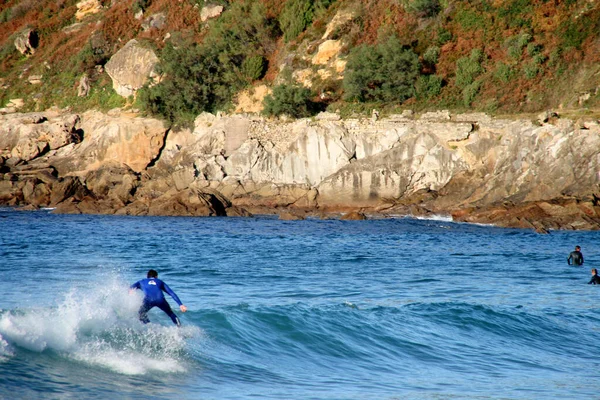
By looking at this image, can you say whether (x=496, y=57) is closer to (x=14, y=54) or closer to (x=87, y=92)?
(x=87, y=92)

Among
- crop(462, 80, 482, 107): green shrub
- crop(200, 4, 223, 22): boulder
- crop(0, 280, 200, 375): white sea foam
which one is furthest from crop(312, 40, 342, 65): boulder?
crop(0, 280, 200, 375): white sea foam

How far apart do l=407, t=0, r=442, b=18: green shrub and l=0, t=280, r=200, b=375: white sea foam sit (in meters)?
44.4

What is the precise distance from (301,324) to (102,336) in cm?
396

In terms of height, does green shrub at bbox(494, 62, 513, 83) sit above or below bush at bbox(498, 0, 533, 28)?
below

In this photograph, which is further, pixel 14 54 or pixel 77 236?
pixel 14 54

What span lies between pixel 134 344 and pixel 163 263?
11.2 metres

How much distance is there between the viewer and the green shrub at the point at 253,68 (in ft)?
184

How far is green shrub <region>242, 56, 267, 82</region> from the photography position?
184 ft

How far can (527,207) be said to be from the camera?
37094 mm

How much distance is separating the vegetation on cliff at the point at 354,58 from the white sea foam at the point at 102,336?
36855 millimetres

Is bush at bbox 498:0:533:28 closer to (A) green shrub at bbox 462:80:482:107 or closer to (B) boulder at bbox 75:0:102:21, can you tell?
(A) green shrub at bbox 462:80:482:107

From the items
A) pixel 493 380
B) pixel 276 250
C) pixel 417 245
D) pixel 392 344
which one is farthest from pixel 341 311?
pixel 417 245

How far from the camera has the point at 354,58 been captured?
163 ft

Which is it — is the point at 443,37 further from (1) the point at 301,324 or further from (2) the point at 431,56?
(1) the point at 301,324
